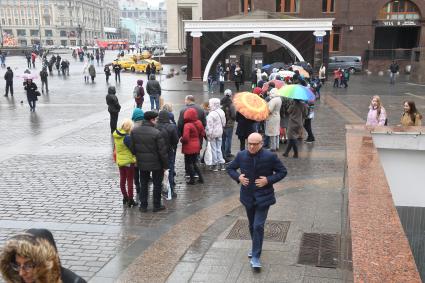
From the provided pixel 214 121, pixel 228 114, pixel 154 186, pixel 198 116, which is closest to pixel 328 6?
pixel 228 114

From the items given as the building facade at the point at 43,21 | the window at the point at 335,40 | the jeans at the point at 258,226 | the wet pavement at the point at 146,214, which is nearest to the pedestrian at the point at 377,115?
the wet pavement at the point at 146,214

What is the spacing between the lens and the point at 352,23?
44156 millimetres

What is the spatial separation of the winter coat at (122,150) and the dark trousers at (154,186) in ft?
1.06

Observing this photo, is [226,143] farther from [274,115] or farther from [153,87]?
[153,87]

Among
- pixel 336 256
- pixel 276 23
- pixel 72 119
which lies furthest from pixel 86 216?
pixel 276 23

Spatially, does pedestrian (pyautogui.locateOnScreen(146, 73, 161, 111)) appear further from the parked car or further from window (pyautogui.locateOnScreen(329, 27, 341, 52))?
window (pyautogui.locateOnScreen(329, 27, 341, 52))

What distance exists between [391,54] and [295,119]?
34332mm

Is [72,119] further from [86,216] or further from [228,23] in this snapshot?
[228,23]

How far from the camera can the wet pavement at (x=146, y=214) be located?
5770 millimetres

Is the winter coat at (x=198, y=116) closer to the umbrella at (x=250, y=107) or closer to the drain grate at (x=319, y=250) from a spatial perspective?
the umbrella at (x=250, y=107)

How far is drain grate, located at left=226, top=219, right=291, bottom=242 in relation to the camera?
664 cm

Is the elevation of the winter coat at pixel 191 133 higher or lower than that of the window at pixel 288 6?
lower

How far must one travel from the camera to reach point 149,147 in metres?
7.36

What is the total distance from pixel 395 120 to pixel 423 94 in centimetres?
1047
